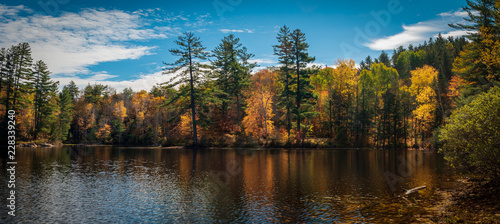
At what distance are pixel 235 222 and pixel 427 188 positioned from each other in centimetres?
1479

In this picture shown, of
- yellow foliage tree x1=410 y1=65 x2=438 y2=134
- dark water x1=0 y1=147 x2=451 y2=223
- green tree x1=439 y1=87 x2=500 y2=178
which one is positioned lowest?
dark water x1=0 y1=147 x2=451 y2=223

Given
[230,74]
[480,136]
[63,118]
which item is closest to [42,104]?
[63,118]

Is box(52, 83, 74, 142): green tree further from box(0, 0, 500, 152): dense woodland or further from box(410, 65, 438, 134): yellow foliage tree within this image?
box(410, 65, 438, 134): yellow foliage tree

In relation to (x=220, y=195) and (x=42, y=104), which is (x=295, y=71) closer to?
(x=220, y=195)

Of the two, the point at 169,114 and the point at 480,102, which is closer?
the point at 480,102

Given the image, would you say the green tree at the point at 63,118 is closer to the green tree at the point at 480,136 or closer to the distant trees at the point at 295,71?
the distant trees at the point at 295,71

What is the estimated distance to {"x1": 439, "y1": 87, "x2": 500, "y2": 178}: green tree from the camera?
1459 centimetres

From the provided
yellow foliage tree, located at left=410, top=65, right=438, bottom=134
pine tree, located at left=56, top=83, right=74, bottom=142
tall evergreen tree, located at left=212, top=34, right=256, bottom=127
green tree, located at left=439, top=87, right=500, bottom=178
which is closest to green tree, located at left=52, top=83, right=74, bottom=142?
pine tree, located at left=56, top=83, right=74, bottom=142

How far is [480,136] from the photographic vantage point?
15344 millimetres

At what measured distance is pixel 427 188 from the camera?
64.4ft

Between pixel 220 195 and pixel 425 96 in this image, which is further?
pixel 425 96

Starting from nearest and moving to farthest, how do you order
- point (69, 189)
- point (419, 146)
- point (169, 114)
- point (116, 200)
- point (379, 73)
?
point (116, 200), point (69, 189), point (419, 146), point (169, 114), point (379, 73)

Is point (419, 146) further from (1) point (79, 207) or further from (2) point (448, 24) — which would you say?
(1) point (79, 207)

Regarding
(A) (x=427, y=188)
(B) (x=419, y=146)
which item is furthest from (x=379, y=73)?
(A) (x=427, y=188)
